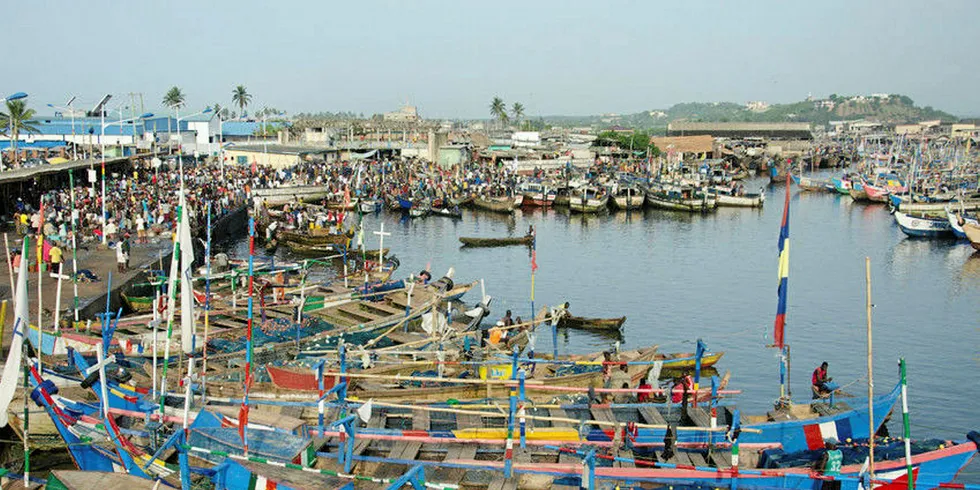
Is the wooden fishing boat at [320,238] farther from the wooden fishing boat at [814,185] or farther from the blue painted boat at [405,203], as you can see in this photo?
the wooden fishing boat at [814,185]

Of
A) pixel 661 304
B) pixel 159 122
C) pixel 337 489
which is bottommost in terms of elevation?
pixel 661 304

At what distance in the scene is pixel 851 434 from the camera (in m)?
14.7

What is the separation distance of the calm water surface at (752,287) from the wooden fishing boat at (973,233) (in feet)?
2.14

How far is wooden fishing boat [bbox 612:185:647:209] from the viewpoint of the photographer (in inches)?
2645

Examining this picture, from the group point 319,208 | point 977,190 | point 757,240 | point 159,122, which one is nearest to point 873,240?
point 757,240

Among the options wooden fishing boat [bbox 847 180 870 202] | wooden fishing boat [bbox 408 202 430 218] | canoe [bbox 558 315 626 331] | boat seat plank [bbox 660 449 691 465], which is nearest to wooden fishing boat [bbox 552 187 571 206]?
wooden fishing boat [bbox 408 202 430 218]

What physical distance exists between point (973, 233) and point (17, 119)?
216ft

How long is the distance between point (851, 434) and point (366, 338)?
11.7 meters

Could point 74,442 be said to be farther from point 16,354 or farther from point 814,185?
point 814,185

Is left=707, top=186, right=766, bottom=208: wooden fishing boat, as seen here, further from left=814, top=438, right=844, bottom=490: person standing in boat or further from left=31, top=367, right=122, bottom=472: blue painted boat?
left=31, top=367, right=122, bottom=472: blue painted boat

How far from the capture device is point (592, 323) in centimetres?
2961

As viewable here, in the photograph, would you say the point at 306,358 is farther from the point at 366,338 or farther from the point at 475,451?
the point at 475,451

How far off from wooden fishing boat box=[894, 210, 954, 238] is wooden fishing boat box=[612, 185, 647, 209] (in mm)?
19875

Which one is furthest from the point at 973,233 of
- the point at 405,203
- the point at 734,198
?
the point at 405,203
